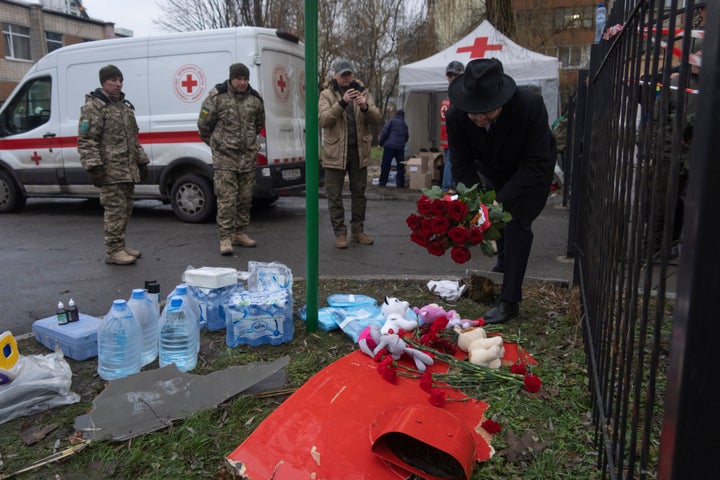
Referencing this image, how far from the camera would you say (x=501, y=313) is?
151 inches

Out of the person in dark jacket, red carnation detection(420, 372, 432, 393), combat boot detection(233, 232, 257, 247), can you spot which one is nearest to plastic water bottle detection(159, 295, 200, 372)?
red carnation detection(420, 372, 432, 393)

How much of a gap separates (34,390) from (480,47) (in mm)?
11359

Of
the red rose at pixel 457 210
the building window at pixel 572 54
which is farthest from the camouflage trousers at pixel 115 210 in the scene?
the building window at pixel 572 54

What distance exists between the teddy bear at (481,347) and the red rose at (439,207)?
0.73m

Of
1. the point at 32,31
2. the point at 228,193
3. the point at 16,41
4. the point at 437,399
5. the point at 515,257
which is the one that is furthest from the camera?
the point at 32,31

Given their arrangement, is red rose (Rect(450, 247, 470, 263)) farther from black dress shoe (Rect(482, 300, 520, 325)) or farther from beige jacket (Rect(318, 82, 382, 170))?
beige jacket (Rect(318, 82, 382, 170))

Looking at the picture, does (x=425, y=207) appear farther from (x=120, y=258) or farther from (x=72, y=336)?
(x=120, y=258)

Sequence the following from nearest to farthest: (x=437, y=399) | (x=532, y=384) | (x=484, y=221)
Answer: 1. (x=437, y=399)
2. (x=532, y=384)
3. (x=484, y=221)

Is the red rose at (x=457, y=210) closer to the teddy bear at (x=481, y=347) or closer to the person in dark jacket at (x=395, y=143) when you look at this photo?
the teddy bear at (x=481, y=347)

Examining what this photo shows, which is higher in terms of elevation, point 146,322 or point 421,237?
point 421,237

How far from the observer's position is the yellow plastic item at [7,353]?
8.74 ft

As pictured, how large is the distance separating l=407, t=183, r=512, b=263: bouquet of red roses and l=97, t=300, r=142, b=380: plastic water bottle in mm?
1671

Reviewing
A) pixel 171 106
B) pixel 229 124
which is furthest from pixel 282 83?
pixel 229 124

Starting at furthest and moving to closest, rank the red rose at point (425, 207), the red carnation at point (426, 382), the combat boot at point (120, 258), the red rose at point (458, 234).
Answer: the combat boot at point (120, 258), the red rose at point (425, 207), the red rose at point (458, 234), the red carnation at point (426, 382)
